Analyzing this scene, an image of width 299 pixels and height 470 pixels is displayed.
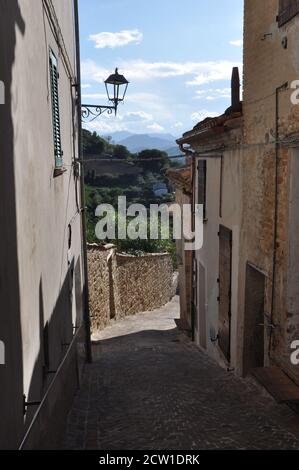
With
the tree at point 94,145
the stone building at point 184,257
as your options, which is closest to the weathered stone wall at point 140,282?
the stone building at point 184,257

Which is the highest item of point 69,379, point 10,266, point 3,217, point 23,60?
point 23,60

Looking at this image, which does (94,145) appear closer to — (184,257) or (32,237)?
(184,257)

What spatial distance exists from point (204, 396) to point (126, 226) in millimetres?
22307

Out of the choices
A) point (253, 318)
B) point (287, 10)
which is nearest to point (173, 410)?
point (253, 318)

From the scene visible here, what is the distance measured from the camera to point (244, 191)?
887 centimetres

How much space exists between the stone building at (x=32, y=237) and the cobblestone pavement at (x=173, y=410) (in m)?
0.60

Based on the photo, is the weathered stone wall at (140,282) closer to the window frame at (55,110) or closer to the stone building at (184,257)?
the stone building at (184,257)

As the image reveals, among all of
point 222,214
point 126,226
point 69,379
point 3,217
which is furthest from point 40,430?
point 126,226

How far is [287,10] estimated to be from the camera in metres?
6.55

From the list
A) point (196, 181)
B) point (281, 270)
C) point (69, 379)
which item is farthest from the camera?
point (196, 181)

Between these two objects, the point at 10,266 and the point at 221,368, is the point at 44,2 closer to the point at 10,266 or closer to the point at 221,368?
the point at 10,266

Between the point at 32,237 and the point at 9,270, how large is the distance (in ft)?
3.76

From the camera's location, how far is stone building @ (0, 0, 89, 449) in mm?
3733

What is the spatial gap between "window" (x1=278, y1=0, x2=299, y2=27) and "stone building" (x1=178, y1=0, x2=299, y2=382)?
1 centimetres
